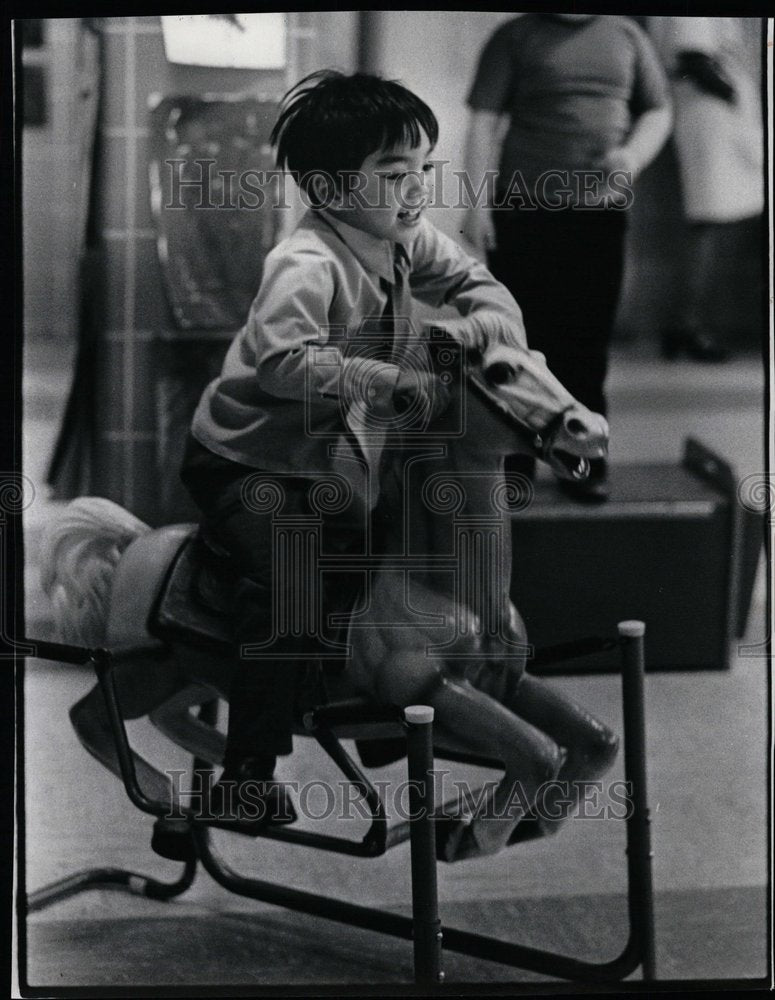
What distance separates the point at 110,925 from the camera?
242 cm

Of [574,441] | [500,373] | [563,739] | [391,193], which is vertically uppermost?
[391,193]

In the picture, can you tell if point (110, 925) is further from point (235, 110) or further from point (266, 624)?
point (235, 110)

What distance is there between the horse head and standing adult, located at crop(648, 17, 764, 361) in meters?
0.20

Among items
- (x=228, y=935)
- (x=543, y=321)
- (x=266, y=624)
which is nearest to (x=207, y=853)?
(x=228, y=935)

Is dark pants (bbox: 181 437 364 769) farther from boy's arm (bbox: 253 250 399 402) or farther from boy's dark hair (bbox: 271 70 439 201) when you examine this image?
boy's dark hair (bbox: 271 70 439 201)

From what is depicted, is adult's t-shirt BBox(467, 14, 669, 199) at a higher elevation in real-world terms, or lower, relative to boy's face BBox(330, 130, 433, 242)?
higher

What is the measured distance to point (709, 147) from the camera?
229cm

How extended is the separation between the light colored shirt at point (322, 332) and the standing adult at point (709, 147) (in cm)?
30

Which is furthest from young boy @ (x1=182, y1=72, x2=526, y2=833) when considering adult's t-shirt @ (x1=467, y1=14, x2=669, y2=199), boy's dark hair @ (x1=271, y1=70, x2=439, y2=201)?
adult's t-shirt @ (x1=467, y1=14, x2=669, y2=199)

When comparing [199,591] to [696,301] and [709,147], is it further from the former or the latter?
[709,147]

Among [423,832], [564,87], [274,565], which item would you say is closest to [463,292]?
[564,87]

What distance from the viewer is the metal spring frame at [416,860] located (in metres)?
2.22

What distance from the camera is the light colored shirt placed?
86.4 inches

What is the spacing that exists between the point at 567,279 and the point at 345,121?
409mm
